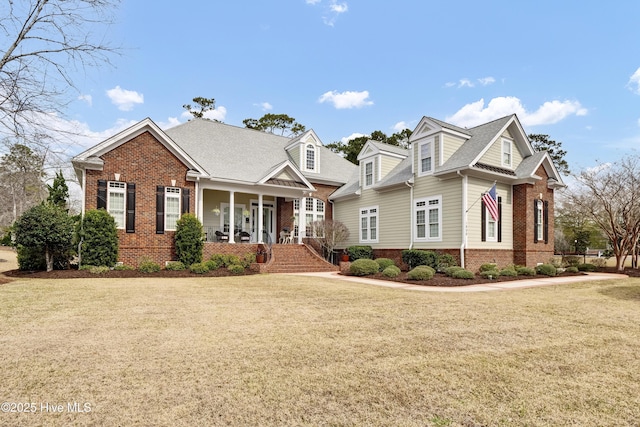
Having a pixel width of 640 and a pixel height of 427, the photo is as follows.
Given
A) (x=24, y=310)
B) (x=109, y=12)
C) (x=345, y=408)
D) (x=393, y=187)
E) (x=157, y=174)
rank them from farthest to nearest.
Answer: (x=393, y=187) < (x=157, y=174) < (x=109, y=12) < (x=24, y=310) < (x=345, y=408)

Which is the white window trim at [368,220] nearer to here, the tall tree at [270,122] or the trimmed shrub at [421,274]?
the trimmed shrub at [421,274]

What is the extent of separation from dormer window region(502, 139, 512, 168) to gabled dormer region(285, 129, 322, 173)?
11.0 meters

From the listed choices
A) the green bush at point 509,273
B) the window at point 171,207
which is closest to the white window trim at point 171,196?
the window at point 171,207

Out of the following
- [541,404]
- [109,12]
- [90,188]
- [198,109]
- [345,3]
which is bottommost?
[541,404]

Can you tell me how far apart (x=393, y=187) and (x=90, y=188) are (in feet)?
46.4

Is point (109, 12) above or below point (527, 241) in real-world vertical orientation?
above

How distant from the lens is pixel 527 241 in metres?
18.4

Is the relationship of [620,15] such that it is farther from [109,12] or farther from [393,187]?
[109,12]

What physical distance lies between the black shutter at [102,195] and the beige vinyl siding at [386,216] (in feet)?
42.2

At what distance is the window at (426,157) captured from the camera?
19.0m

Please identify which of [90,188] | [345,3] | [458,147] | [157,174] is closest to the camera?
[345,3]

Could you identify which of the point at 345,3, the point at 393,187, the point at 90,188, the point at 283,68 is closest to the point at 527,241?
the point at 393,187

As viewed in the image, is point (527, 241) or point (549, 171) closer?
point (527, 241)

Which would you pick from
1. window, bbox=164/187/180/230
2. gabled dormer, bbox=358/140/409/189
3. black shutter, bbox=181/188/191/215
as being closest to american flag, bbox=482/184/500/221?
gabled dormer, bbox=358/140/409/189
